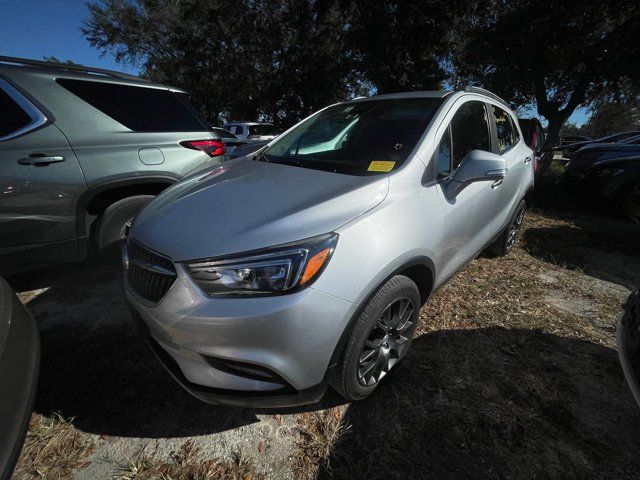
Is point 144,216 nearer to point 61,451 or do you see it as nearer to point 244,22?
point 61,451

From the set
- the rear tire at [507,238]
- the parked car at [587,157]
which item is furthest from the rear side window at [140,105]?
the parked car at [587,157]

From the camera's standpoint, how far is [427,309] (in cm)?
275

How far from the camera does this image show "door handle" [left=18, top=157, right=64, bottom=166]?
2352 millimetres

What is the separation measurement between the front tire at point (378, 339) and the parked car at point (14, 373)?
1261 millimetres

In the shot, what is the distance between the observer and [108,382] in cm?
203

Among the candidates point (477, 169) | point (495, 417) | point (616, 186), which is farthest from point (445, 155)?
point (616, 186)

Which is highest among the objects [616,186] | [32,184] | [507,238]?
[32,184]

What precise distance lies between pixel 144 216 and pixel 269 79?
21020 millimetres

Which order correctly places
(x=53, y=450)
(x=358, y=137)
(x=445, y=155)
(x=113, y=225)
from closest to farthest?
(x=53, y=450) < (x=445, y=155) < (x=358, y=137) < (x=113, y=225)

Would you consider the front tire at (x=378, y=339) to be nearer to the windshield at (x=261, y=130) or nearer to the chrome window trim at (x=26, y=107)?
the chrome window trim at (x=26, y=107)

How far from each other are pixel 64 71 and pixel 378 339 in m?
3.29

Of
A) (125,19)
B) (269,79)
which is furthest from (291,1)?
(125,19)

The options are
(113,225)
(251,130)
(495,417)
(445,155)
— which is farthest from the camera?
(251,130)

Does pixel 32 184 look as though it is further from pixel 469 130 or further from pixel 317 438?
pixel 469 130
